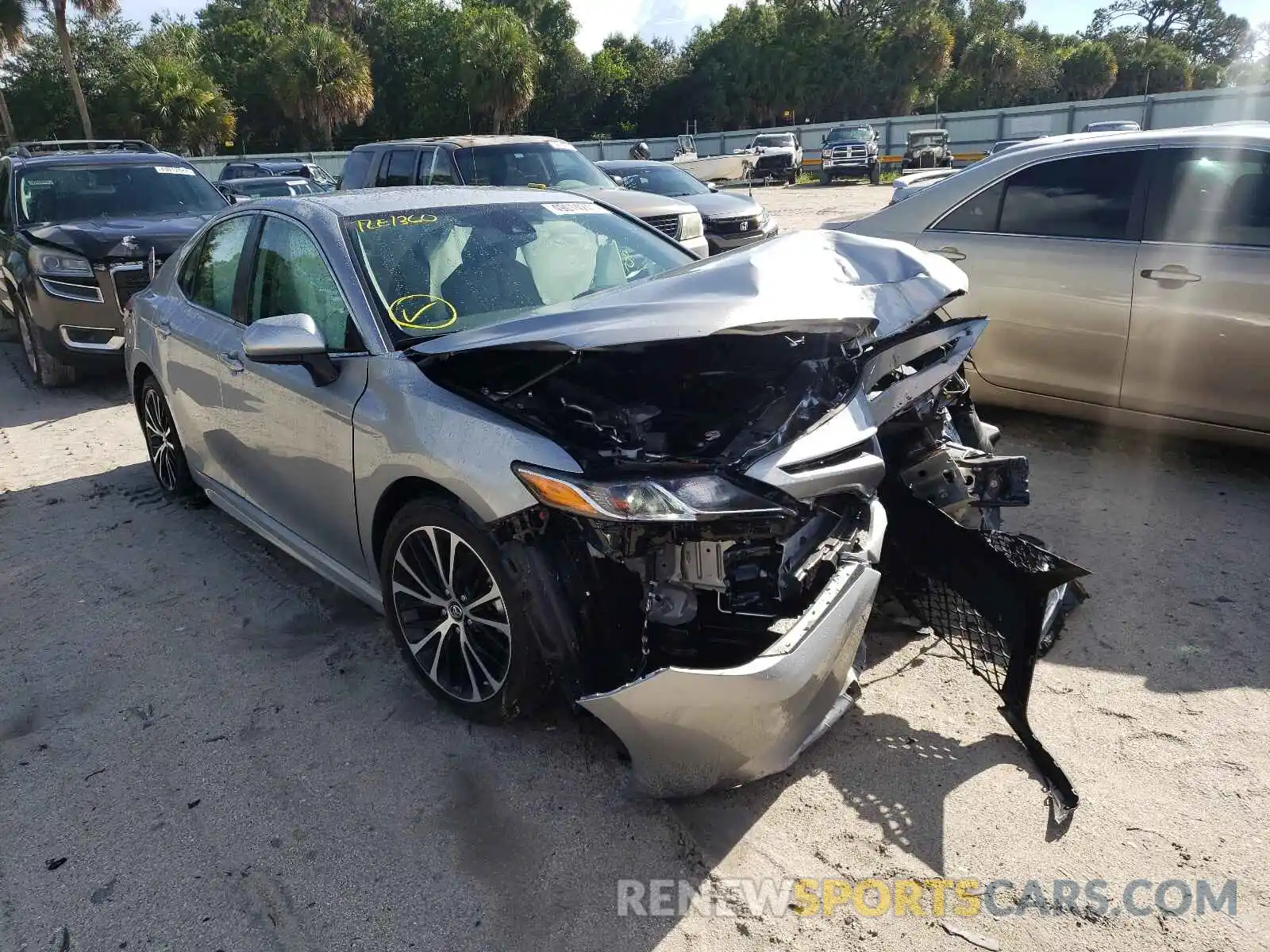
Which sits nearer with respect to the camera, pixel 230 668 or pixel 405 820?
pixel 405 820

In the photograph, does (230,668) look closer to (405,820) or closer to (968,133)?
(405,820)

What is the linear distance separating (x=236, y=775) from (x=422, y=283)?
1.85 m

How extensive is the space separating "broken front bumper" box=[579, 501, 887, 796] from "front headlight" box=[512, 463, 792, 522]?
0.34m

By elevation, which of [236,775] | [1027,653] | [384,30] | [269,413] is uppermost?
[384,30]

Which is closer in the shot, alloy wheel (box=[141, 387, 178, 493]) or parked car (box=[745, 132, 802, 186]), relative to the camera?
alloy wheel (box=[141, 387, 178, 493])

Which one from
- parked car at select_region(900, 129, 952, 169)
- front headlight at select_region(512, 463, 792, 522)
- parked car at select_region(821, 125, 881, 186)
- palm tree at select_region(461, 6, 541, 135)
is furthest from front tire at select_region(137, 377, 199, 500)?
palm tree at select_region(461, 6, 541, 135)

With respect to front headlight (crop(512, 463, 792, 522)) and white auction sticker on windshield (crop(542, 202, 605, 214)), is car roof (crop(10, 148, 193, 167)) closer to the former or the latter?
white auction sticker on windshield (crop(542, 202, 605, 214))

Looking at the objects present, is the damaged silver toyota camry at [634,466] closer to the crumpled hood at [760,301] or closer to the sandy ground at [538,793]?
the crumpled hood at [760,301]

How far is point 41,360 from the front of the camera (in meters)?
8.20

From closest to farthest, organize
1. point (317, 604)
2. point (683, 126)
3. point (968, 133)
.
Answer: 1. point (317, 604)
2. point (968, 133)
3. point (683, 126)

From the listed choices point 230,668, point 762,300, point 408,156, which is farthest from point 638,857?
point 408,156

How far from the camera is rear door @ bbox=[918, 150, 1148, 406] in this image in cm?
485

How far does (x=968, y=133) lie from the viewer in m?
40.5

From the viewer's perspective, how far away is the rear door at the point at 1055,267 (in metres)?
4.85
